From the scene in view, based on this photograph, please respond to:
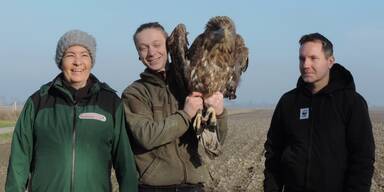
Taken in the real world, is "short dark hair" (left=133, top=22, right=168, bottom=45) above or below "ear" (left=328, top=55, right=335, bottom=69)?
above

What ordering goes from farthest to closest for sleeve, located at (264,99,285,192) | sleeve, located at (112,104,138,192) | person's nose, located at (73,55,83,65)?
1. sleeve, located at (264,99,285,192)
2. sleeve, located at (112,104,138,192)
3. person's nose, located at (73,55,83,65)

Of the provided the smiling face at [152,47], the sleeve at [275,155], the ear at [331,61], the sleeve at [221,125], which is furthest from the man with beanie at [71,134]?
the ear at [331,61]

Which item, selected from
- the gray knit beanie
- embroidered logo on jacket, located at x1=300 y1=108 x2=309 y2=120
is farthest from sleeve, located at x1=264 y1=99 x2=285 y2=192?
the gray knit beanie

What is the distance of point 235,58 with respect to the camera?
4.96 metres

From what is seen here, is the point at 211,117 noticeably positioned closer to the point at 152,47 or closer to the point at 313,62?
the point at 152,47

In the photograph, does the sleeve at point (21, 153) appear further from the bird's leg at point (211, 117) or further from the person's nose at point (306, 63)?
the person's nose at point (306, 63)

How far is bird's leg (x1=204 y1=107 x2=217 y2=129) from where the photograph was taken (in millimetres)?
4438

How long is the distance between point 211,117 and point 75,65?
1.15 m

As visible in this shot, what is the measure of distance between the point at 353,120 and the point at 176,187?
1531mm

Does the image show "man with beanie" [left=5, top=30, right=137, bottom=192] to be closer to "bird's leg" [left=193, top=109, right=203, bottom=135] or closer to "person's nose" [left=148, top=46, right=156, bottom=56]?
"person's nose" [left=148, top=46, right=156, bottom=56]

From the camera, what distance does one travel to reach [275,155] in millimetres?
5027

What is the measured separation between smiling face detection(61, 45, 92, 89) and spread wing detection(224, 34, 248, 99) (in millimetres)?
1412

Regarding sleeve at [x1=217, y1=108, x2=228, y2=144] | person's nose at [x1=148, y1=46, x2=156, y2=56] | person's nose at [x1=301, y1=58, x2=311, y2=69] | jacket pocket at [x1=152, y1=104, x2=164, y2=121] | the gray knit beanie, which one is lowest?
sleeve at [x1=217, y1=108, x2=228, y2=144]

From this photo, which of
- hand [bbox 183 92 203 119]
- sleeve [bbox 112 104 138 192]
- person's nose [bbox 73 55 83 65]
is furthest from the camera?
hand [bbox 183 92 203 119]
